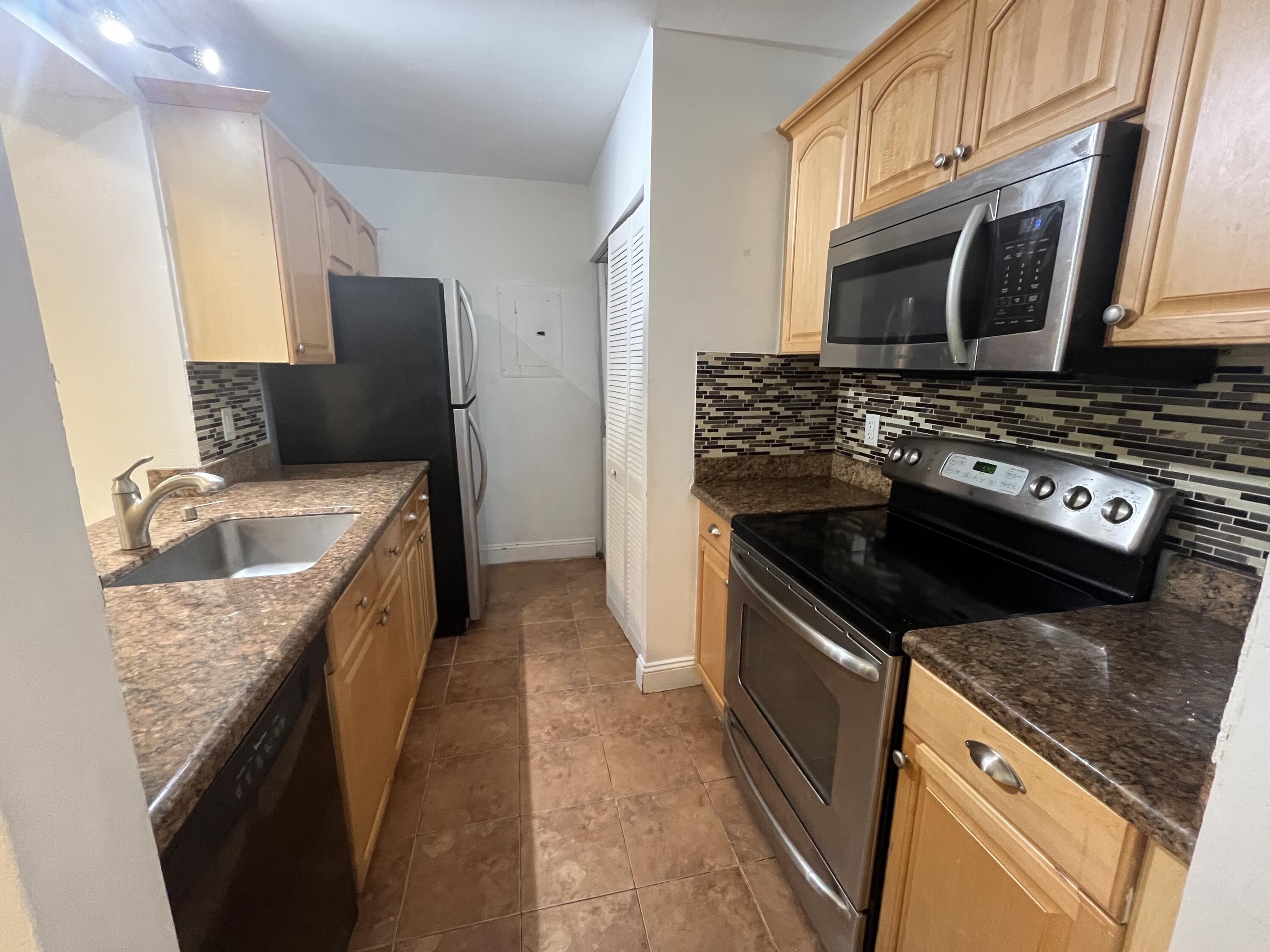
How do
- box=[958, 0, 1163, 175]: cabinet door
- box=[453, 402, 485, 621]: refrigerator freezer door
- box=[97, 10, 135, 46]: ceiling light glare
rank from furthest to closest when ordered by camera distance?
box=[453, 402, 485, 621]: refrigerator freezer door, box=[97, 10, 135, 46]: ceiling light glare, box=[958, 0, 1163, 175]: cabinet door

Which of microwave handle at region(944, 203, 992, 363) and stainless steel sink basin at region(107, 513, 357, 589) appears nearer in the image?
microwave handle at region(944, 203, 992, 363)

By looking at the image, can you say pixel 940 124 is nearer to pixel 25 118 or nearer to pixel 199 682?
pixel 199 682

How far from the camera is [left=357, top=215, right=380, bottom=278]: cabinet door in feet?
8.78

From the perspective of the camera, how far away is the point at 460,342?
7.92 ft

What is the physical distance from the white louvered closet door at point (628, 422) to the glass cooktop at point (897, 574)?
69 centimetres

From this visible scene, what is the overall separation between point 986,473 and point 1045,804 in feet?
2.75

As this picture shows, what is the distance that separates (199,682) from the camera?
790 mm

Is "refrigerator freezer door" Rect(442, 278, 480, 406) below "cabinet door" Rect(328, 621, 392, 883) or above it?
above

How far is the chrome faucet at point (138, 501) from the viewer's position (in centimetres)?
128

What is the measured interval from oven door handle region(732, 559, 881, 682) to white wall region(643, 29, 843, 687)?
0.65m

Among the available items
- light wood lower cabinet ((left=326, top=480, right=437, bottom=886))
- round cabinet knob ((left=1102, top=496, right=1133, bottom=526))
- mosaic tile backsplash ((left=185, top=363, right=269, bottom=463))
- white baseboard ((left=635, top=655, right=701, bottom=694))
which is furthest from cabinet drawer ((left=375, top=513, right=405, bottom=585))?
round cabinet knob ((left=1102, top=496, right=1133, bottom=526))

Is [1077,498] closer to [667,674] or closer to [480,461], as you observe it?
[667,674]

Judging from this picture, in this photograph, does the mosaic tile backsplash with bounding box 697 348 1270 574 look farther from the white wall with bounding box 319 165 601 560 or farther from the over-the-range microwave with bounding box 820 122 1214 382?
the white wall with bounding box 319 165 601 560

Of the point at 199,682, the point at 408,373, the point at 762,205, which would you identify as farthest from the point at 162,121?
the point at 762,205
